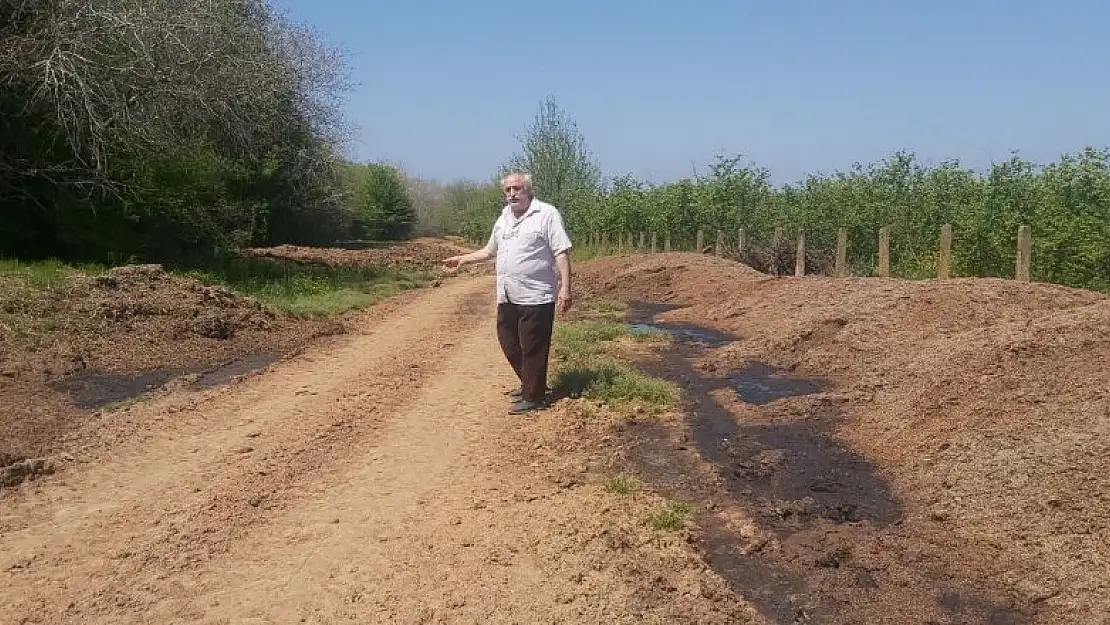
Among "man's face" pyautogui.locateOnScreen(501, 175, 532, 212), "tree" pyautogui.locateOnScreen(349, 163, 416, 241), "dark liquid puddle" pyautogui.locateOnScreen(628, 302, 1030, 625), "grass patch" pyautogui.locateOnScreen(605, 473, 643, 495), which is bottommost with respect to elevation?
"dark liquid puddle" pyautogui.locateOnScreen(628, 302, 1030, 625)

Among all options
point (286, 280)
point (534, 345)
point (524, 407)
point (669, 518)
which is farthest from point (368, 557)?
point (286, 280)

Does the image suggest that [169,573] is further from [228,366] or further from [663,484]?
[228,366]

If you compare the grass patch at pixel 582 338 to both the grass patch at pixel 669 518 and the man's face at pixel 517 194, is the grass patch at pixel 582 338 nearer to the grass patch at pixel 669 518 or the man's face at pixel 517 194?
the man's face at pixel 517 194

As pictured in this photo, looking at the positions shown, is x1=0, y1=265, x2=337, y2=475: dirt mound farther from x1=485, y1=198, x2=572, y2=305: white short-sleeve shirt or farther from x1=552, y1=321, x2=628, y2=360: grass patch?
x1=485, y1=198, x2=572, y2=305: white short-sleeve shirt

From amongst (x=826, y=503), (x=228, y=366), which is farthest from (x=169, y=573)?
(x=228, y=366)

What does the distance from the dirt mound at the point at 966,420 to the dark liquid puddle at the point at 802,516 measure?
43 mm

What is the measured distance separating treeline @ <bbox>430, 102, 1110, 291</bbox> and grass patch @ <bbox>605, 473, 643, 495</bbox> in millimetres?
11924

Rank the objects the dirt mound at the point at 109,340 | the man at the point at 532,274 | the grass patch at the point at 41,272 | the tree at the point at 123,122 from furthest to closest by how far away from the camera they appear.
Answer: the tree at the point at 123,122 → the grass patch at the point at 41,272 → the man at the point at 532,274 → the dirt mound at the point at 109,340

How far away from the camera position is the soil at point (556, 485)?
11.8 ft

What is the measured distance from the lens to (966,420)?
5652 mm

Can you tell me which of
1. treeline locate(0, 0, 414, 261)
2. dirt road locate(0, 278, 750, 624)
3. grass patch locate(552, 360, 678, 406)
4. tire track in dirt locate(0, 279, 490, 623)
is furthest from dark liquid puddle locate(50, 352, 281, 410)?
treeline locate(0, 0, 414, 261)

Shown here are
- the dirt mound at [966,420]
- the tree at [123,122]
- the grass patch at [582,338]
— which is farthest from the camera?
the tree at [123,122]

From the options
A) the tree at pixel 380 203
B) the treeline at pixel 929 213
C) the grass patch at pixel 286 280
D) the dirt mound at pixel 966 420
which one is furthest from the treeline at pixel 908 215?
the tree at pixel 380 203

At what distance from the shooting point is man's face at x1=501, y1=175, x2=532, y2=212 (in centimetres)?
693
